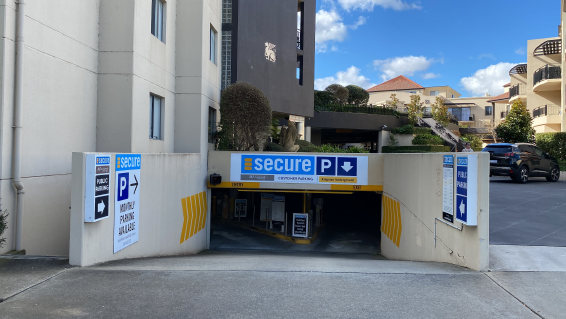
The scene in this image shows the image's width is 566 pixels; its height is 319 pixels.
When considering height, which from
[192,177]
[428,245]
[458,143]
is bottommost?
[428,245]

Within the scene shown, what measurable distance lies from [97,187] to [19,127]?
2344mm

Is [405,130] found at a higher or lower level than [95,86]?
higher

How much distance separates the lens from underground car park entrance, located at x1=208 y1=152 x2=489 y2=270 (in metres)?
6.97

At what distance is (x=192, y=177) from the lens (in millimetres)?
13133

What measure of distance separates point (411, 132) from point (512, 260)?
2895 cm

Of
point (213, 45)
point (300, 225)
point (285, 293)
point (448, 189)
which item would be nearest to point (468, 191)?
point (448, 189)

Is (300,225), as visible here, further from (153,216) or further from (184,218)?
(153,216)

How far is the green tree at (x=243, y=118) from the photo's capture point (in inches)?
598

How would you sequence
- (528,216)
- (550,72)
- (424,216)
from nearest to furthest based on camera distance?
(424,216) → (528,216) → (550,72)

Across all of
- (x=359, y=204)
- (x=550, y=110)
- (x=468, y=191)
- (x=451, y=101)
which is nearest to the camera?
(x=468, y=191)

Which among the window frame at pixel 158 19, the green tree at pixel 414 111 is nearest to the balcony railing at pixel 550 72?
the green tree at pixel 414 111

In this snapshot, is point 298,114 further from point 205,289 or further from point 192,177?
point 205,289

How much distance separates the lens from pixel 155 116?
13.0m

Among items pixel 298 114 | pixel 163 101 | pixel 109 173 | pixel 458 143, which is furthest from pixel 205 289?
pixel 458 143
